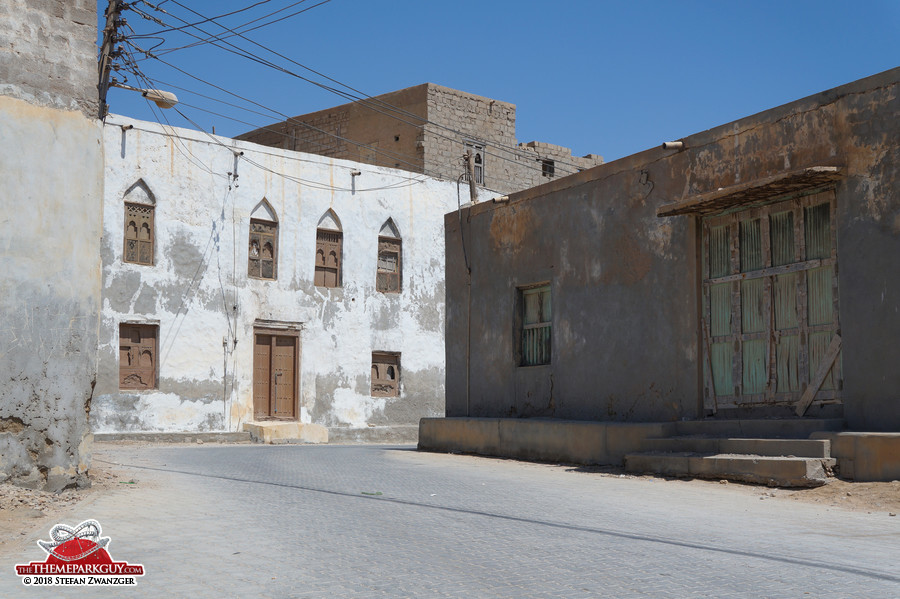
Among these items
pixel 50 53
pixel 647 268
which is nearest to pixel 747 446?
pixel 647 268

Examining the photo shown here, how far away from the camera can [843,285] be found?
1041cm

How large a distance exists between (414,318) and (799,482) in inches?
718

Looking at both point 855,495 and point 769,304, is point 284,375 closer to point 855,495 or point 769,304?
point 769,304

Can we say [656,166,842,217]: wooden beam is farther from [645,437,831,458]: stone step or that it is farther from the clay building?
the clay building

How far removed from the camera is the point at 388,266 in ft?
87.6

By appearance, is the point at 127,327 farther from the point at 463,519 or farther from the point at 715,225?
the point at 463,519

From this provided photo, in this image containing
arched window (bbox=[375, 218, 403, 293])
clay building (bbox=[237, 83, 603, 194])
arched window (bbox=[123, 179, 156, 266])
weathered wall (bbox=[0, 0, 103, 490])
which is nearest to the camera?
weathered wall (bbox=[0, 0, 103, 490])

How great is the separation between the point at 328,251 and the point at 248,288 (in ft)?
8.77

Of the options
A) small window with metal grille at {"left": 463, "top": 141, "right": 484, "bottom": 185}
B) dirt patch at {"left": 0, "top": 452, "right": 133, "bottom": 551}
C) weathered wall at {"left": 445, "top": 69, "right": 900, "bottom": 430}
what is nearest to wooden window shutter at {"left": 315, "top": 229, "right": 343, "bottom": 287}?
small window with metal grille at {"left": 463, "top": 141, "right": 484, "bottom": 185}

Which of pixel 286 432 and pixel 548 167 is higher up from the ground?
pixel 548 167

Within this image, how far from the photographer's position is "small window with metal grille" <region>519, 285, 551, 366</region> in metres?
15.3

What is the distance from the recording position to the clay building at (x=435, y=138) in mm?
30750

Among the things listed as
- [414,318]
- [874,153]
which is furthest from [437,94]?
[874,153]

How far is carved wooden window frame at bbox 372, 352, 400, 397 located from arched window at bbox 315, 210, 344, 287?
2.51m
